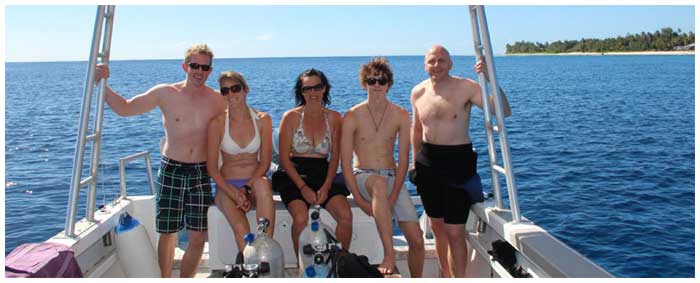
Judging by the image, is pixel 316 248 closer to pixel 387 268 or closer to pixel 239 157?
pixel 387 268

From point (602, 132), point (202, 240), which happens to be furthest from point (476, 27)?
point (602, 132)

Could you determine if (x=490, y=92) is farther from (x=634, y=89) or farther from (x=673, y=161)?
(x=634, y=89)

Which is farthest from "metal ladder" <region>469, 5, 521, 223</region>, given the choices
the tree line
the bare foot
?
the tree line

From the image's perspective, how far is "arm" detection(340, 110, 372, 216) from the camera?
4566mm

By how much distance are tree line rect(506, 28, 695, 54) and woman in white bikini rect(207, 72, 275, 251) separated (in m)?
140

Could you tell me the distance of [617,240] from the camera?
10.1m

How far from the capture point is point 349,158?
4.62 m

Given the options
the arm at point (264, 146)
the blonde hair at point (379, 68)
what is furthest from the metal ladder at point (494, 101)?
the arm at point (264, 146)

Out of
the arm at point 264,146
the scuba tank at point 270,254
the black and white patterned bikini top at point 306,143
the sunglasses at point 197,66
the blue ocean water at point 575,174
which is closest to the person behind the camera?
the scuba tank at point 270,254

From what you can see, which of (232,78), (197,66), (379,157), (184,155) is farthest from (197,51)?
(379,157)

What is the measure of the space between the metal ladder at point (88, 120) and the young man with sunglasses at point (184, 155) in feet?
0.76

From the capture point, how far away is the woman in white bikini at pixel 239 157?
4.47 m

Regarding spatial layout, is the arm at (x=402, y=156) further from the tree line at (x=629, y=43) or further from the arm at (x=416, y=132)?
the tree line at (x=629, y=43)

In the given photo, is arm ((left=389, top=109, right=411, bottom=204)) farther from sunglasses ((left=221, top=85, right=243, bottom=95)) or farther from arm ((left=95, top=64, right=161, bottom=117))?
arm ((left=95, top=64, right=161, bottom=117))
